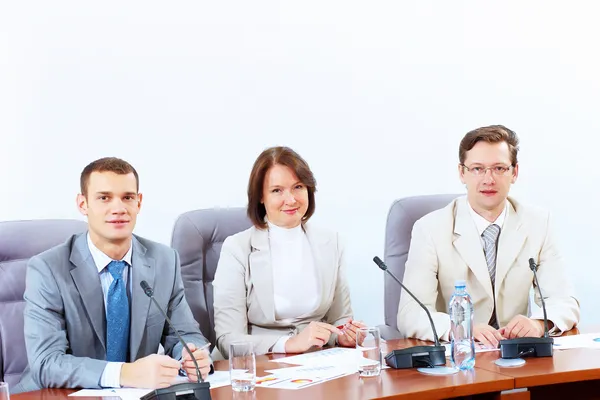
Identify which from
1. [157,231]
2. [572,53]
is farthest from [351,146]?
[572,53]

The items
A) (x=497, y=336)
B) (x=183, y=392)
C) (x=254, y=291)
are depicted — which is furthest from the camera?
(x=254, y=291)

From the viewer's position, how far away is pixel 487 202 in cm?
316

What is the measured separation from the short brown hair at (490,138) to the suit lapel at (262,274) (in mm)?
832

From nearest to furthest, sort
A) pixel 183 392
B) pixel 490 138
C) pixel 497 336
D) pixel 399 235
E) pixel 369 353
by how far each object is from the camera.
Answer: pixel 183 392 < pixel 369 353 < pixel 497 336 < pixel 490 138 < pixel 399 235

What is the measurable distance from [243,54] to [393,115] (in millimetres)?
819

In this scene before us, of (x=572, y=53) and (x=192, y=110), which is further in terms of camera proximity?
(x=572, y=53)

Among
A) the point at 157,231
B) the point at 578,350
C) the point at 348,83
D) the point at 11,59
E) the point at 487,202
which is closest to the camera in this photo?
the point at 578,350

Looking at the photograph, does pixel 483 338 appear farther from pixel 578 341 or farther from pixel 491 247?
pixel 491 247

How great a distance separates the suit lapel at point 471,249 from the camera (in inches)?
123

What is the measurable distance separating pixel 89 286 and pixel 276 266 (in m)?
0.79

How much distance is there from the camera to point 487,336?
2.74 meters

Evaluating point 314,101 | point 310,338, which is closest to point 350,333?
point 310,338

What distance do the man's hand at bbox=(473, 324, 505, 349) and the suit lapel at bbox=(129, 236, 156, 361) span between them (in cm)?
106

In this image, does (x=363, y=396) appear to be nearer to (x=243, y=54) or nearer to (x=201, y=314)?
(x=201, y=314)
